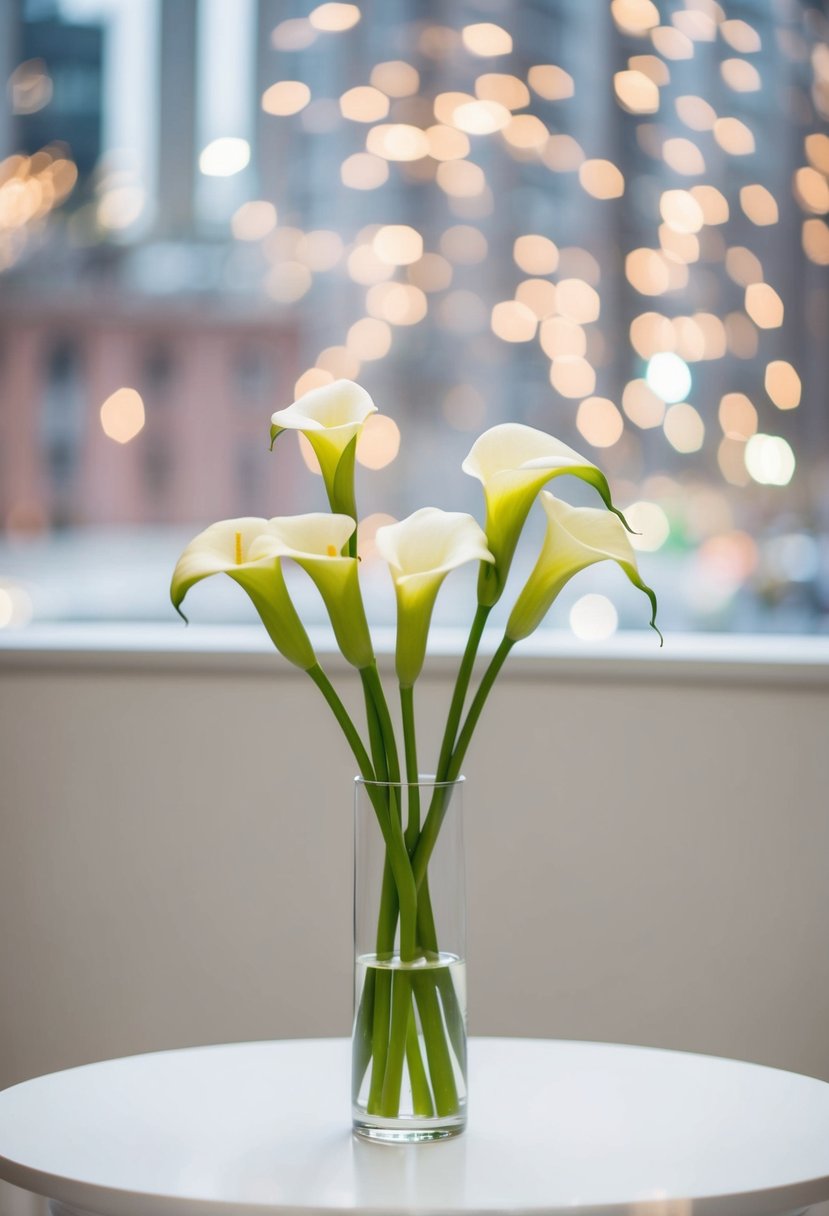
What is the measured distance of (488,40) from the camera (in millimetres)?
2385

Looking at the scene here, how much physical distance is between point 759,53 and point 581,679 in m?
1.38

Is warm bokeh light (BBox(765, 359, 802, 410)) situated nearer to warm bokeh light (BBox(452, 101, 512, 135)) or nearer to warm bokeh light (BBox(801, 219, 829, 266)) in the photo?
warm bokeh light (BBox(801, 219, 829, 266))

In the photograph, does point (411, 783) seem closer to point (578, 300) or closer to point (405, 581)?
point (405, 581)

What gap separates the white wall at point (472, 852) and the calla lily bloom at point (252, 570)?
0.80 metres

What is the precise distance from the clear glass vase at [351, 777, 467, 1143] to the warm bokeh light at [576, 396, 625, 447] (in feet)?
5.45

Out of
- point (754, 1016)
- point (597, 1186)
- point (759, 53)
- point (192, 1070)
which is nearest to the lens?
point (597, 1186)

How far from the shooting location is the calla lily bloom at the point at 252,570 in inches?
31.8

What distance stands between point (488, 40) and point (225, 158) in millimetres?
527

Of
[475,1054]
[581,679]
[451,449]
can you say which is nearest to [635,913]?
[581,679]

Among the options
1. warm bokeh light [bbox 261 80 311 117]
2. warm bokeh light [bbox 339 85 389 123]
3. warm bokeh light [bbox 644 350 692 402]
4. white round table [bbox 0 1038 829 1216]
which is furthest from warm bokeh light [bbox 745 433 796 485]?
white round table [bbox 0 1038 829 1216]

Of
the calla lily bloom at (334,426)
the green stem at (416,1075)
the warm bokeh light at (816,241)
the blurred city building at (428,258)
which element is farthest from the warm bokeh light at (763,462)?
the green stem at (416,1075)

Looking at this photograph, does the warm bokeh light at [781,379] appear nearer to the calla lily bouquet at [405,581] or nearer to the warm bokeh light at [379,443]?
the warm bokeh light at [379,443]

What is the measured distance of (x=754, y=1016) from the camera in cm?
163

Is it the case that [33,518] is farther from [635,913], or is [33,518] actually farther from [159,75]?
[635,913]
